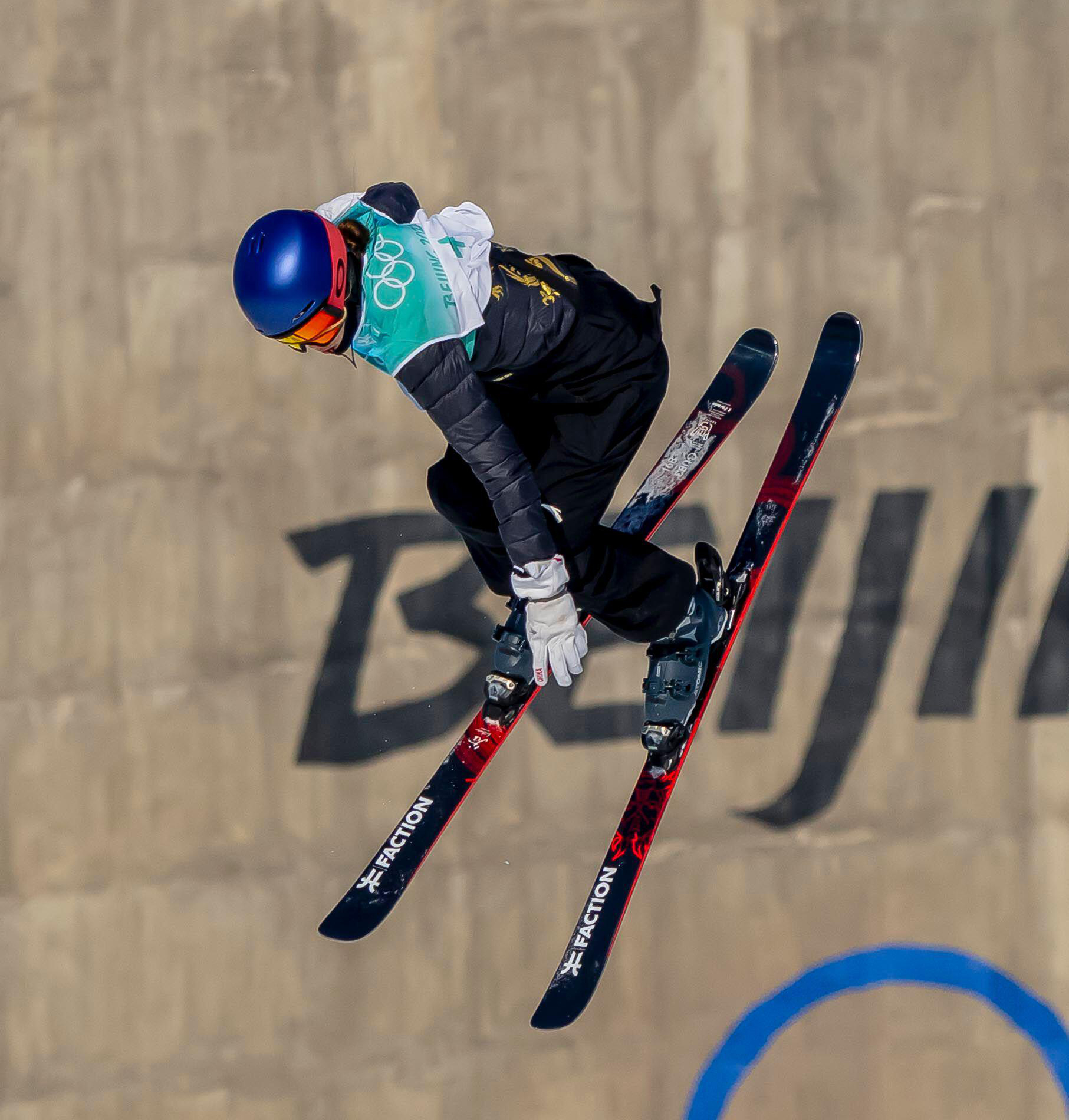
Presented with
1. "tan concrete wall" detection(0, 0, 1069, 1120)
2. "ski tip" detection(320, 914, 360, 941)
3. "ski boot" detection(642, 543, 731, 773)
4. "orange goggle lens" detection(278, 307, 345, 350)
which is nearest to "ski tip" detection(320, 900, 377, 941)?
"ski tip" detection(320, 914, 360, 941)

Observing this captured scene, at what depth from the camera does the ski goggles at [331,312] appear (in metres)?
2.95

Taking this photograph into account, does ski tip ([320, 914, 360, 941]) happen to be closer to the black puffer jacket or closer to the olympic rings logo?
the black puffer jacket

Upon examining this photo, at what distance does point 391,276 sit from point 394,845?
2.41 metres

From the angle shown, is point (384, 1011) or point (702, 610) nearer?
point (702, 610)

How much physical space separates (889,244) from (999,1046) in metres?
3.37

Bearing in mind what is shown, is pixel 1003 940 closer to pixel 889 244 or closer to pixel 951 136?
pixel 889 244

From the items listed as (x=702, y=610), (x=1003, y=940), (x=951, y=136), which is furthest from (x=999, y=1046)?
(x=951, y=136)

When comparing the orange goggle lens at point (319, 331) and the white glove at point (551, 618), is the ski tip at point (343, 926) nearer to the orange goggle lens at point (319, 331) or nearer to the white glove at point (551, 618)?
the white glove at point (551, 618)

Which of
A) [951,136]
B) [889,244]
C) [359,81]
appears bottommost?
[889,244]

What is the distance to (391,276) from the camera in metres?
3.00

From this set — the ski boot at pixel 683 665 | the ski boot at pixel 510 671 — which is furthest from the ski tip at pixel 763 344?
the ski boot at pixel 510 671

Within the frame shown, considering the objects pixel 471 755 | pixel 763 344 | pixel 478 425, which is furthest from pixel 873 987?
Answer: pixel 478 425

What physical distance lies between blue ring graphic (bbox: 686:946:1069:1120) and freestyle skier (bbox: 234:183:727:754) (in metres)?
1.39

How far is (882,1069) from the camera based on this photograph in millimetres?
4754
